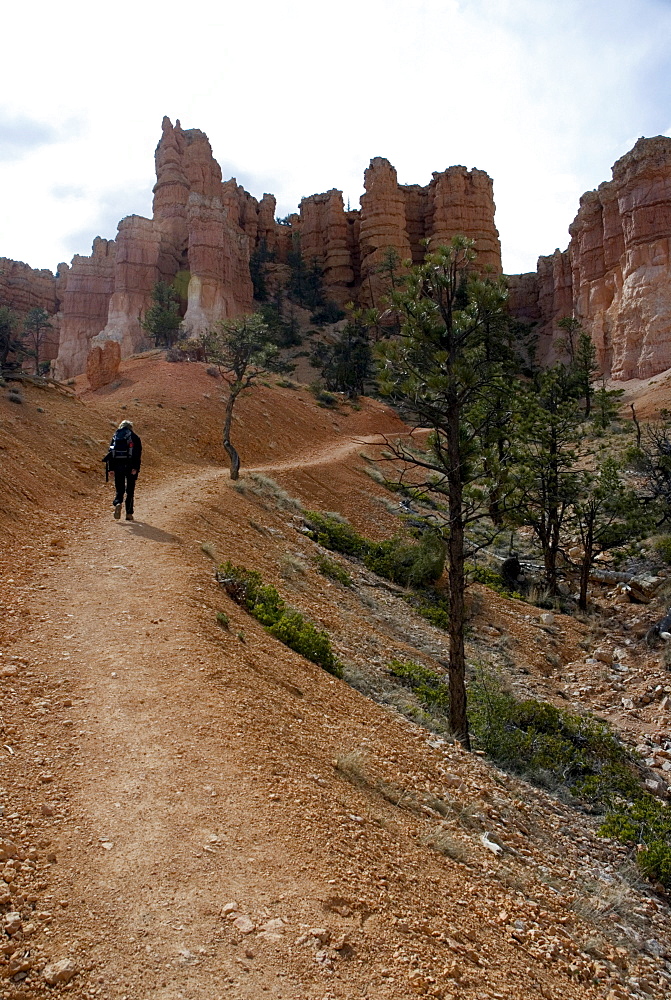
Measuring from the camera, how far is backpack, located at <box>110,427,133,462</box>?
434 inches

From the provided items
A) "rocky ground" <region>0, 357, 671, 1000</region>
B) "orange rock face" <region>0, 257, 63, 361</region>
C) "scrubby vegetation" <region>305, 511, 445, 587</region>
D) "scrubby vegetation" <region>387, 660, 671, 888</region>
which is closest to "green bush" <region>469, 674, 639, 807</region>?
"scrubby vegetation" <region>387, 660, 671, 888</region>

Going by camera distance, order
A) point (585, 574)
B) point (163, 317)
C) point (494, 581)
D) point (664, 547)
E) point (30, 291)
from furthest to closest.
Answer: point (30, 291) < point (163, 317) < point (494, 581) < point (664, 547) < point (585, 574)

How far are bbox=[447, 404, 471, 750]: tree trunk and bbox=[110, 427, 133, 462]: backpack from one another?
578 cm

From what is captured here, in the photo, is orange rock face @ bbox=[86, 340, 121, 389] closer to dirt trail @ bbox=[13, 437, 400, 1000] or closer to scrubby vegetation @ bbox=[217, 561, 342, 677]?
scrubby vegetation @ bbox=[217, 561, 342, 677]

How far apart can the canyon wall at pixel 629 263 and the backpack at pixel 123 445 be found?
39903mm

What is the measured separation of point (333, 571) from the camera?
528 inches

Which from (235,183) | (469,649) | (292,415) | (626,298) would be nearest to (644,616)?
(469,649)

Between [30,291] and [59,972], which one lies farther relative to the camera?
[30,291]

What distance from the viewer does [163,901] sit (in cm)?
323

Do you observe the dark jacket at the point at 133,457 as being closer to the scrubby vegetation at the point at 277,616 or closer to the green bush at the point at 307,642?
the scrubby vegetation at the point at 277,616

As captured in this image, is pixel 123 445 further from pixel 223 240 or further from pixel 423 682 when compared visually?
pixel 223 240

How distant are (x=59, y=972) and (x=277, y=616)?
5981mm

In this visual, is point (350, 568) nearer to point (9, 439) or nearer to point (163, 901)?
point (9, 439)

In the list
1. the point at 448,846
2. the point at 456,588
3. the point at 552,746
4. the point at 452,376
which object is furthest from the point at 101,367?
the point at 448,846
